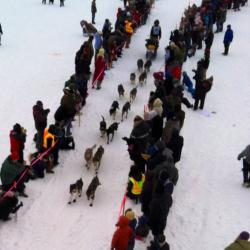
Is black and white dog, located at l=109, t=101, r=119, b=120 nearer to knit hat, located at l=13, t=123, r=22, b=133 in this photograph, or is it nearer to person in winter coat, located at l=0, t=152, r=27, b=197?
knit hat, located at l=13, t=123, r=22, b=133

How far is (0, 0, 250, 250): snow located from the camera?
844cm

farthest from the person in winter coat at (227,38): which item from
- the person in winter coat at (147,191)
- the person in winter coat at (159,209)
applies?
the person in winter coat at (159,209)

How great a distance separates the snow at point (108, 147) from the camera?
27.7 ft

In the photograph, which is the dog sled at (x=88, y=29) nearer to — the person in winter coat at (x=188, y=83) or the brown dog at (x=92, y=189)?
the person in winter coat at (x=188, y=83)

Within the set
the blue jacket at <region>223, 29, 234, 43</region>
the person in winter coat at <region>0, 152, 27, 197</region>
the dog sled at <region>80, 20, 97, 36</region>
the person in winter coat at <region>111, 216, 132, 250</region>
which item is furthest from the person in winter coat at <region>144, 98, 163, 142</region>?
the dog sled at <region>80, 20, 97, 36</region>

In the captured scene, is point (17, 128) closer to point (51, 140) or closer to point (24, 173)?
point (51, 140)

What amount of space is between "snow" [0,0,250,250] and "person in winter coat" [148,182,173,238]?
54cm

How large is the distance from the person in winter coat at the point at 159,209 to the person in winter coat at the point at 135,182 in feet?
4.13

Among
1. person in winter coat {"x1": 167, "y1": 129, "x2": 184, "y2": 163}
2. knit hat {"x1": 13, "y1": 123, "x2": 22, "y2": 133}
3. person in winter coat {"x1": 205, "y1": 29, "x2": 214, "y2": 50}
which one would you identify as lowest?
person in winter coat {"x1": 167, "y1": 129, "x2": 184, "y2": 163}

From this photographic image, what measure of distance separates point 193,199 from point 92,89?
5.93 m

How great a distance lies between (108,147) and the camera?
11.4 meters

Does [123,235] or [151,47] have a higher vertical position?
[151,47]

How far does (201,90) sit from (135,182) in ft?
19.2

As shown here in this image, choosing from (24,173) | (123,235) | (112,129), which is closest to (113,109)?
(112,129)
